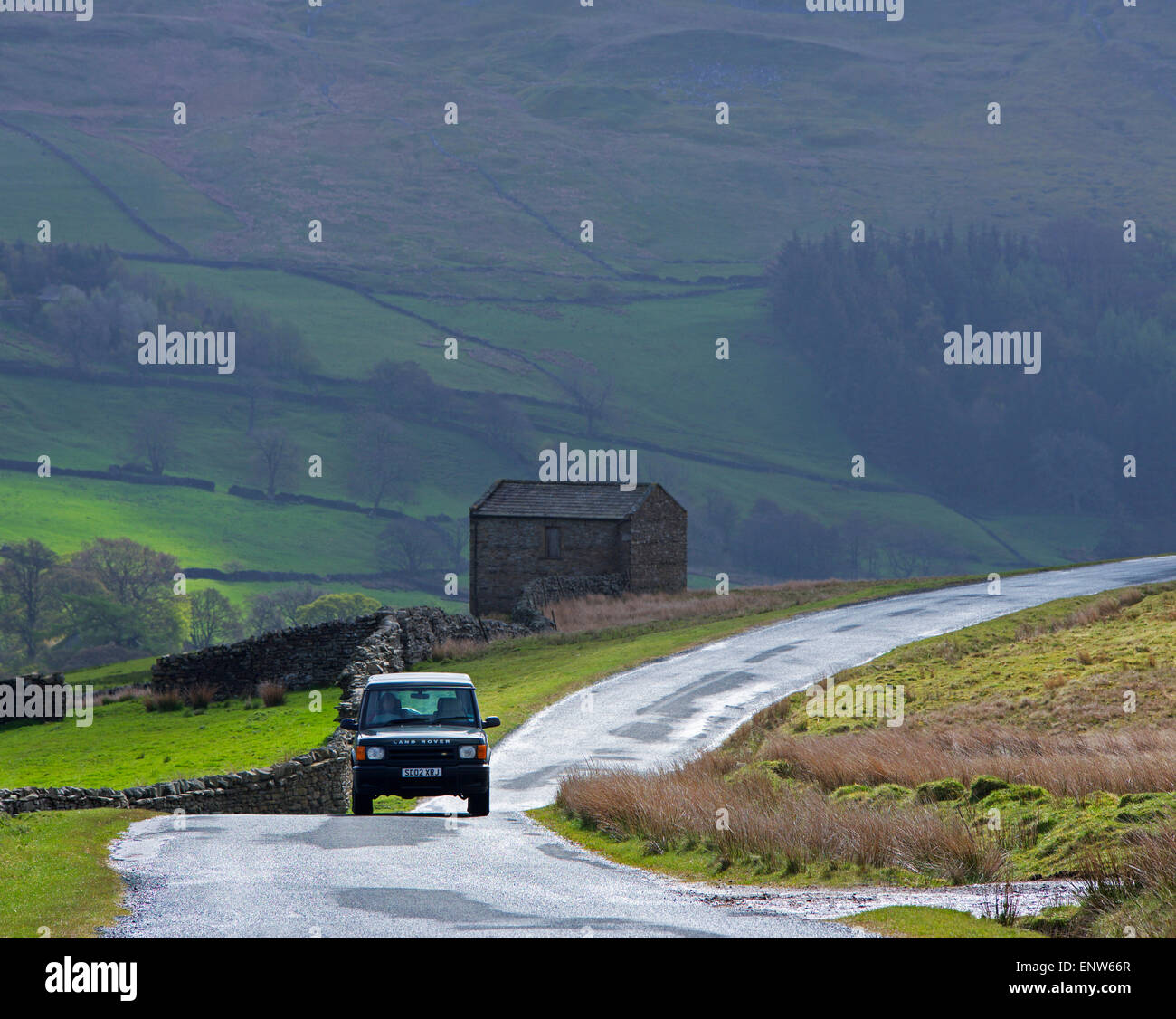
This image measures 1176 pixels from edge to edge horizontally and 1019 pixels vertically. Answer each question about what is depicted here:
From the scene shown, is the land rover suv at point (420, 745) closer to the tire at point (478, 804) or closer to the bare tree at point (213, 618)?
the tire at point (478, 804)

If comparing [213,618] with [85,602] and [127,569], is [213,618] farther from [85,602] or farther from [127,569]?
[85,602]

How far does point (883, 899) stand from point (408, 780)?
10076 mm

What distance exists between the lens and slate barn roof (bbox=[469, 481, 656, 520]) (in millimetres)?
69438

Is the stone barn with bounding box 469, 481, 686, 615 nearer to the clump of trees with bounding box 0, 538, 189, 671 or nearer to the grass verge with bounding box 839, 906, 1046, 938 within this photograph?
the grass verge with bounding box 839, 906, 1046, 938

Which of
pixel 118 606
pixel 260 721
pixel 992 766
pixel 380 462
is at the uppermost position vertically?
pixel 380 462

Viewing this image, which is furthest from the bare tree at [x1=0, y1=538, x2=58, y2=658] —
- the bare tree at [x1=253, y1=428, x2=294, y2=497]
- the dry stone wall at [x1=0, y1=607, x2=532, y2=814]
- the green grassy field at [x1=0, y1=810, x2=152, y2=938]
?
the green grassy field at [x1=0, y1=810, x2=152, y2=938]

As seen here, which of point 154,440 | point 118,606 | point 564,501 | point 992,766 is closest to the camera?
point 992,766

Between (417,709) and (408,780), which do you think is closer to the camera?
(408,780)

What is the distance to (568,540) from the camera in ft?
227

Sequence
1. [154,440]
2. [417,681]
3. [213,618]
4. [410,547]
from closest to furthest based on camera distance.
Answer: [417,681] → [213,618] → [410,547] → [154,440]

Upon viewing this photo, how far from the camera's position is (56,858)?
46.7ft

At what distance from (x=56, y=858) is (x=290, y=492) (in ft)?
520

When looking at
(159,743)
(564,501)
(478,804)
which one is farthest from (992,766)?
(564,501)
